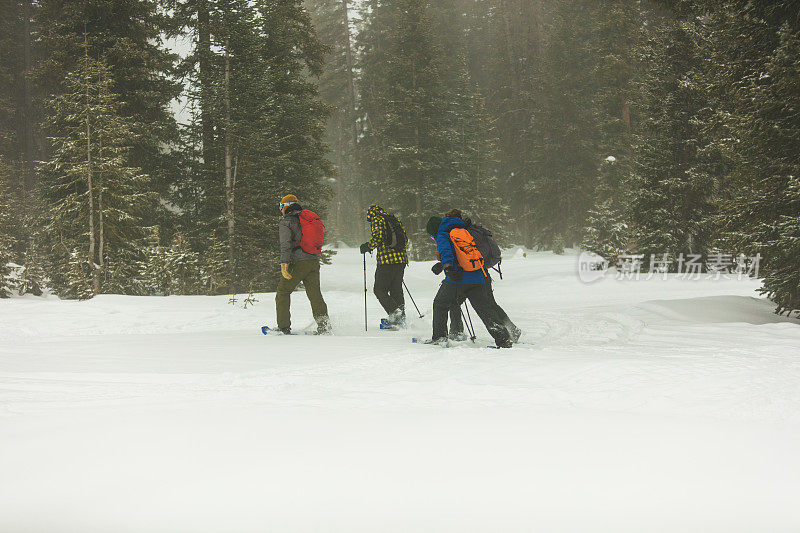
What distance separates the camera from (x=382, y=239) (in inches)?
373

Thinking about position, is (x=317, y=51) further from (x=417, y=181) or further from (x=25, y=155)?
(x=25, y=155)

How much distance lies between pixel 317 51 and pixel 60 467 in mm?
23470

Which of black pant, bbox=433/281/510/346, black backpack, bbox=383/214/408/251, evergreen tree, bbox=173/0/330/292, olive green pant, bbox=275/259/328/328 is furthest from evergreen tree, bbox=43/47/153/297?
black pant, bbox=433/281/510/346

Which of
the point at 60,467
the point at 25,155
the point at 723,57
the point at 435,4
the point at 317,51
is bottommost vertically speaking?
the point at 60,467

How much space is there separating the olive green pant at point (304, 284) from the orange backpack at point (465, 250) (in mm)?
2632

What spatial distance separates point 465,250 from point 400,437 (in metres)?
3.78

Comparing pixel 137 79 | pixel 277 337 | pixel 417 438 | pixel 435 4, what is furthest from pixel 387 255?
pixel 435 4

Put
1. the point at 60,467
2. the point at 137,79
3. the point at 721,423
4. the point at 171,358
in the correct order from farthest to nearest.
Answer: the point at 137,79
the point at 171,358
the point at 721,423
the point at 60,467

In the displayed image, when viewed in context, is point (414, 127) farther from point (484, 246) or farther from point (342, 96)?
point (484, 246)

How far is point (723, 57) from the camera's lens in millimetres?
10945

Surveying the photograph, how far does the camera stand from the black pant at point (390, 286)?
9.64 meters

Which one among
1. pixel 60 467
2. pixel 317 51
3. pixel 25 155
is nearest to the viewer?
pixel 60 467

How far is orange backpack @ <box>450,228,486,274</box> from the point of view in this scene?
7.32m

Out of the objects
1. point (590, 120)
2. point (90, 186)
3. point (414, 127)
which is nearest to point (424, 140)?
point (414, 127)
